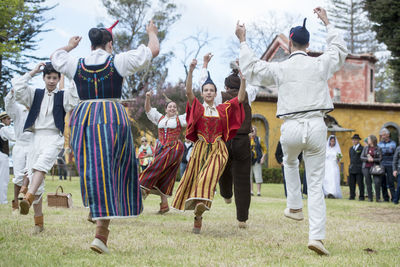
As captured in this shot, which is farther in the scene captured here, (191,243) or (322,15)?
(191,243)

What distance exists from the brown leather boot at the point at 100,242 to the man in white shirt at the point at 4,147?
623 cm

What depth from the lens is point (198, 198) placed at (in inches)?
231

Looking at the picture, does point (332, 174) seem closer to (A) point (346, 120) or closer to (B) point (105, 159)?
(B) point (105, 159)

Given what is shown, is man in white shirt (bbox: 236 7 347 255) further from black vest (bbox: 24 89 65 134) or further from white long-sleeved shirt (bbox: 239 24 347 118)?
black vest (bbox: 24 89 65 134)

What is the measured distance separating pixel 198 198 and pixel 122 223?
1974 mm

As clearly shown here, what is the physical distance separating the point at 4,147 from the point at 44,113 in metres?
5.51

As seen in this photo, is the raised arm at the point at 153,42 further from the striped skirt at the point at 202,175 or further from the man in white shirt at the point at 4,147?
the man in white shirt at the point at 4,147

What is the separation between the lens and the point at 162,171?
8.11m

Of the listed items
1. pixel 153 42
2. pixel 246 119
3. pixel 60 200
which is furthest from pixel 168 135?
pixel 153 42

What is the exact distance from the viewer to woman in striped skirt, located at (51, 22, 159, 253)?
4629mm

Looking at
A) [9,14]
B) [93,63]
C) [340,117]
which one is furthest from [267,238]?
[340,117]

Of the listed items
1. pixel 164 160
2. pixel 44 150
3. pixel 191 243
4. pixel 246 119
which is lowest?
pixel 191 243

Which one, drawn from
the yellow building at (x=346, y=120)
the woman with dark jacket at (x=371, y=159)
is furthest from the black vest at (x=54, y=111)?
the yellow building at (x=346, y=120)

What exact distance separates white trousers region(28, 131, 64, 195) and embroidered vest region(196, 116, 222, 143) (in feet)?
5.95
